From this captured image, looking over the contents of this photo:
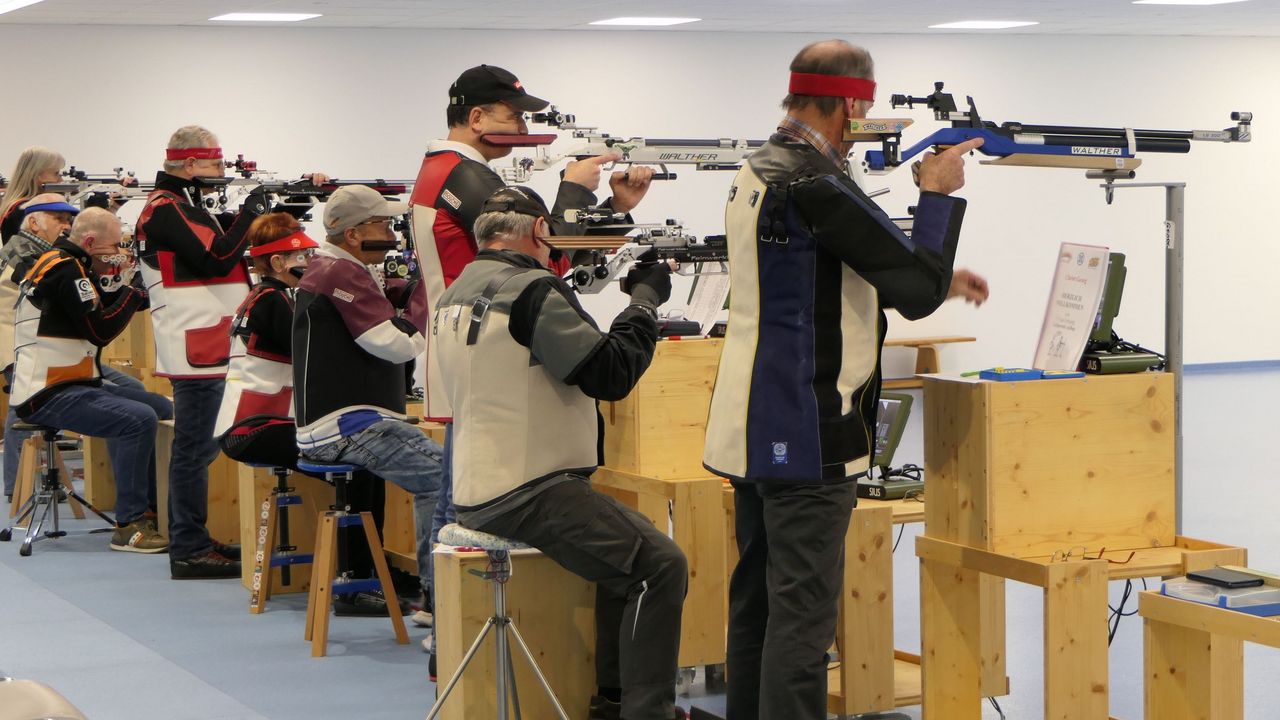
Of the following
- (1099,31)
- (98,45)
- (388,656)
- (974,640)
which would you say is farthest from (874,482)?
(1099,31)

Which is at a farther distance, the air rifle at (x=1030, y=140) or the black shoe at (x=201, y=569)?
the black shoe at (x=201, y=569)

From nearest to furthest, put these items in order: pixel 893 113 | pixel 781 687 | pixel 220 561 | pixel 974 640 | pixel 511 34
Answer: pixel 781 687 → pixel 974 640 → pixel 220 561 → pixel 511 34 → pixel 893 113

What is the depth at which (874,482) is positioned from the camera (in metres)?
4.15

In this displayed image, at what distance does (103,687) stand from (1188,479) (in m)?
5.51

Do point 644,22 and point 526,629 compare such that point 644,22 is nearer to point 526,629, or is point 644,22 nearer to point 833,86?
point 526,629

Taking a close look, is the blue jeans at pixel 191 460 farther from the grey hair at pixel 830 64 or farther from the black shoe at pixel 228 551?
the grey hair at pixel 830 64

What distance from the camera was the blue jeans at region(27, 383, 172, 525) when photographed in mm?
6109

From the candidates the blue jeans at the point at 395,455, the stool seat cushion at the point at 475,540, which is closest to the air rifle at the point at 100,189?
the blue jeans at the point at 395,455

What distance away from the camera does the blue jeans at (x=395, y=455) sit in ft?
15.1

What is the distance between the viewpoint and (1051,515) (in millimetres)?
3271

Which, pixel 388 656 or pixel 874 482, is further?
pixel 388 656

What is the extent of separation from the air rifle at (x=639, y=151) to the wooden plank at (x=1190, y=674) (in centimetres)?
185


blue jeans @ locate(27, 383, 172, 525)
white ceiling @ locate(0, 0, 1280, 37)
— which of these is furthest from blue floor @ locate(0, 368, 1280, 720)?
white ceiling @ locate(0, 0, 1280, 37)

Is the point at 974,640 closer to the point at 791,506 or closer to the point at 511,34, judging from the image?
the point at 791,506
